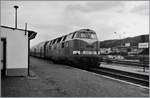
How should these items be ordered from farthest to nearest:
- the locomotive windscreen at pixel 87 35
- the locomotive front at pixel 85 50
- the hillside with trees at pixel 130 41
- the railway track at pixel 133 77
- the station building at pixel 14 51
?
1. the hillside with trees at pixel 130 41
2. the locomotive windscreen at pixel 87 35
3. the locomotive front at pixel 85 50
4. the station building at pixel 14 51
5. the railway track at pixel 133 77

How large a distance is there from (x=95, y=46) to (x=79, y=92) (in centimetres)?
842

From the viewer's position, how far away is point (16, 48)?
9.37 m

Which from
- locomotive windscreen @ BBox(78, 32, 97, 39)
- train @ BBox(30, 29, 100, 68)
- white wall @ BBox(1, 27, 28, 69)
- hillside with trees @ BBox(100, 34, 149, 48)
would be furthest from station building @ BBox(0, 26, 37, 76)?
hillside with trees @ BBox(100, 34, 149, 48)

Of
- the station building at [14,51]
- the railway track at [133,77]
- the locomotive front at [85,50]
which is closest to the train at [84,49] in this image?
the locomotive front at [85,50]

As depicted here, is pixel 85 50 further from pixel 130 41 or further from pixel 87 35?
pixel 130 41

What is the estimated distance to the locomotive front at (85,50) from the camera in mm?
13562

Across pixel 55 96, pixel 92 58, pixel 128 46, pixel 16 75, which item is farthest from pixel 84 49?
pixel 128 46

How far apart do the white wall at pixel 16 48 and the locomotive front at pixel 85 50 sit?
198 inches

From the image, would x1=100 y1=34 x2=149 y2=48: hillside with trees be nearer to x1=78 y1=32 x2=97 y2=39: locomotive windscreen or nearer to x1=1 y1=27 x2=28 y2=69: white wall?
x1=78 y1=32 x2=97 y2=39: locomotive windscreen

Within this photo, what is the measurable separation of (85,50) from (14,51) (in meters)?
6.12

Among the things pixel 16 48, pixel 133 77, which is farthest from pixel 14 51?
pixel 133 77

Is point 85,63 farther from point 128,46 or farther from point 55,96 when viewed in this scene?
point 128,46

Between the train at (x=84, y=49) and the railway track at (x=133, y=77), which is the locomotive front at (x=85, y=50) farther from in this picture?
the railway track at (x=133, y=77)

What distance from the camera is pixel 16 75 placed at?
369 inches
